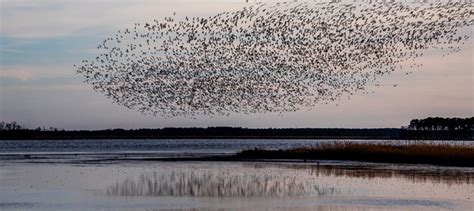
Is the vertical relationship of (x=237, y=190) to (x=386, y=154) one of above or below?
below

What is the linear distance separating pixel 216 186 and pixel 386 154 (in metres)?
26.4

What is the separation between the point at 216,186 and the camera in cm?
2864

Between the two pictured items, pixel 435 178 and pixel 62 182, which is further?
pixel 435 178

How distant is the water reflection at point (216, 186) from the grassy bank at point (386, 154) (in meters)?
15.6

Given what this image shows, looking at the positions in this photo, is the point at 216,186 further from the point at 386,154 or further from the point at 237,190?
the point at 386,154

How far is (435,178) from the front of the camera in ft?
110

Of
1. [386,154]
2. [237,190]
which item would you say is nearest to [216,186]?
[237,190]

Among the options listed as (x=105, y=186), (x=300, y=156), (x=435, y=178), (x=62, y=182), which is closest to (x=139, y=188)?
(x=105, y=186)

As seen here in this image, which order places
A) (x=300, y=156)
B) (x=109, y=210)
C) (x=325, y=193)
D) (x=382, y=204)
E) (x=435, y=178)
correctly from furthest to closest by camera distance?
(x=300, y=156), (x=435, y=178), (x=325, y=193), (x=382, y=204), (x=109, y=210)

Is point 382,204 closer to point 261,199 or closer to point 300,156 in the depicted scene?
point 261,199

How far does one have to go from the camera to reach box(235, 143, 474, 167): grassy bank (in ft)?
156

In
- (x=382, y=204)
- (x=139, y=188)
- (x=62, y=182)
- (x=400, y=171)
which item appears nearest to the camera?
(x=382, y=204)

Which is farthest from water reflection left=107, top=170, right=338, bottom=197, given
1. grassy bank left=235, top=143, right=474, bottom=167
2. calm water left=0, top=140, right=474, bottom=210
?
grassy bank left=235, top=143, right=474, bottom=167

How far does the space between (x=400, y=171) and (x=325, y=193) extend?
1372 cm
